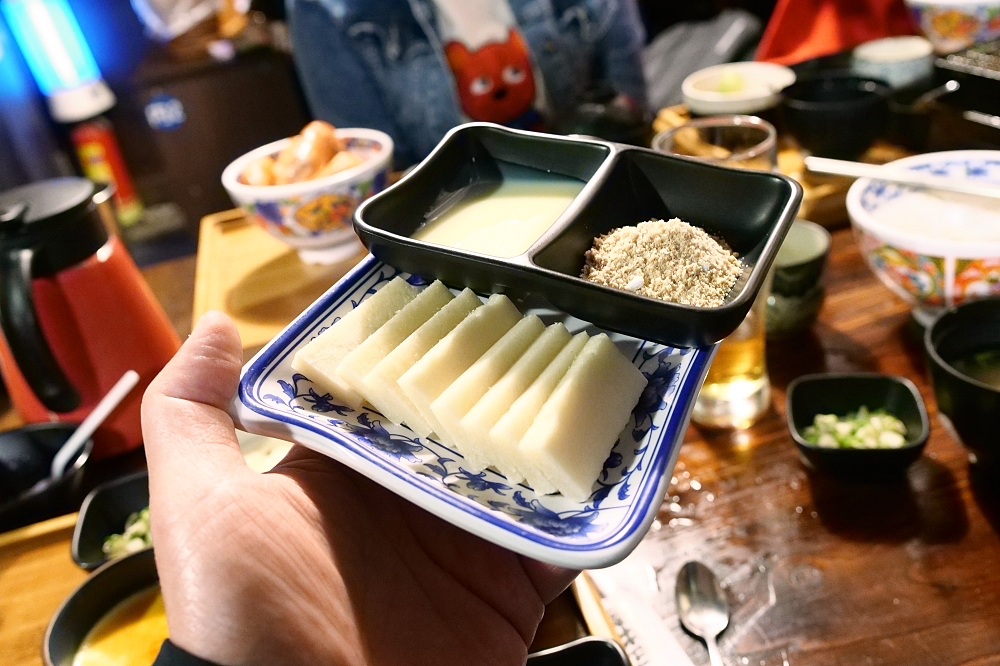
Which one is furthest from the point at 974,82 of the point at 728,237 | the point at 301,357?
the point at 301,357

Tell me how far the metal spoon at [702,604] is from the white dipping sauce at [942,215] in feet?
2.77

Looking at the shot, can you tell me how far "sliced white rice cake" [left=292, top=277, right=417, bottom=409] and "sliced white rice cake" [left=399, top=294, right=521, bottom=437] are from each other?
99mm

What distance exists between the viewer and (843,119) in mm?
1823

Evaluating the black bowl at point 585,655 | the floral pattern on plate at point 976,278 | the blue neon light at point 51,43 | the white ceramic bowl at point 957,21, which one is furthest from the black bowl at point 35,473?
the blue neon light at point 51,43

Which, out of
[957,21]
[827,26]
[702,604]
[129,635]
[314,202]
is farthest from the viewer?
[827,26]

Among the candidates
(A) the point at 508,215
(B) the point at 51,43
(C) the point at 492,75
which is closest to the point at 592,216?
(A) the point at 508,215

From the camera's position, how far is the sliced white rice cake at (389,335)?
0.86 m

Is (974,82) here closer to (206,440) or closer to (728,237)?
(728,237)

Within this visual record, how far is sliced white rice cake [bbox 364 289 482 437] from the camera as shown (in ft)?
2.77

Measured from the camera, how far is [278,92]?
15.1ft

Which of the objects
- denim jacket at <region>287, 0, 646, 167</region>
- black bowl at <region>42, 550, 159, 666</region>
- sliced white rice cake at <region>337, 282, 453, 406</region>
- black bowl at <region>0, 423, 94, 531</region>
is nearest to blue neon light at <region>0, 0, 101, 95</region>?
denim jacket at <region>287, 0, 646, 167</region>

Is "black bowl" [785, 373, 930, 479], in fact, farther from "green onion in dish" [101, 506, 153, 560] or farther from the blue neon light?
the blue neon light

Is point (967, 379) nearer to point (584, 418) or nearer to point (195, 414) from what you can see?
point (584, 418)

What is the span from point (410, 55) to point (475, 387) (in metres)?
2.30
